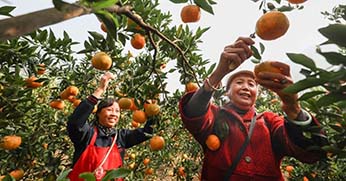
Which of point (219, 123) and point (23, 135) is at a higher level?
point (219, 123)

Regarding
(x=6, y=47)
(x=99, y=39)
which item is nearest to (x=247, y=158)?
(x=99, y=39)

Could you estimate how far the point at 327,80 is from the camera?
64cm

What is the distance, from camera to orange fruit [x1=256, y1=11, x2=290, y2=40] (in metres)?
1.05

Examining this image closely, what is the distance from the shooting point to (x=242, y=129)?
1.53 metres

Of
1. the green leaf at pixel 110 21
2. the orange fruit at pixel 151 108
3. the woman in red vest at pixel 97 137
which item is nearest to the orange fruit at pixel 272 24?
the green leaf at pixel 110 21

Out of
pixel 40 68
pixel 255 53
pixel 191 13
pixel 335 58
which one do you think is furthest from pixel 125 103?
Result: pixel 335 58

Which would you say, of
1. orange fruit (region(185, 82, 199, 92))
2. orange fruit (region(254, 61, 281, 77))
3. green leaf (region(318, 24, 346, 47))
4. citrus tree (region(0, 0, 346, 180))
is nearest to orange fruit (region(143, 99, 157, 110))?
citrus tree (region(0, 0, 346, 180))

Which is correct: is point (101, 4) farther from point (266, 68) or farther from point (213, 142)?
point (213, 142)

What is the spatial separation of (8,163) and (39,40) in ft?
3.17

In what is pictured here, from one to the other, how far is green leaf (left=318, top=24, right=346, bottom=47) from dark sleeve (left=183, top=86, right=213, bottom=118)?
742mm

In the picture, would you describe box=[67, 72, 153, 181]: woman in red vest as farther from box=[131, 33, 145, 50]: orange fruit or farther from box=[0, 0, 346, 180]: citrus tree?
box=[131, 33, 145, 50]: orange fruit

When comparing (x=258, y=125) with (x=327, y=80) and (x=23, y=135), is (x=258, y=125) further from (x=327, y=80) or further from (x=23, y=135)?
(x=23, y=135)

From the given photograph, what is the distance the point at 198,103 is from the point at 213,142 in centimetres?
22

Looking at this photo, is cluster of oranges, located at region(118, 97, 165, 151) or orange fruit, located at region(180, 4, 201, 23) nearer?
orange fruit, located at region(180, 4, 201, 23)
